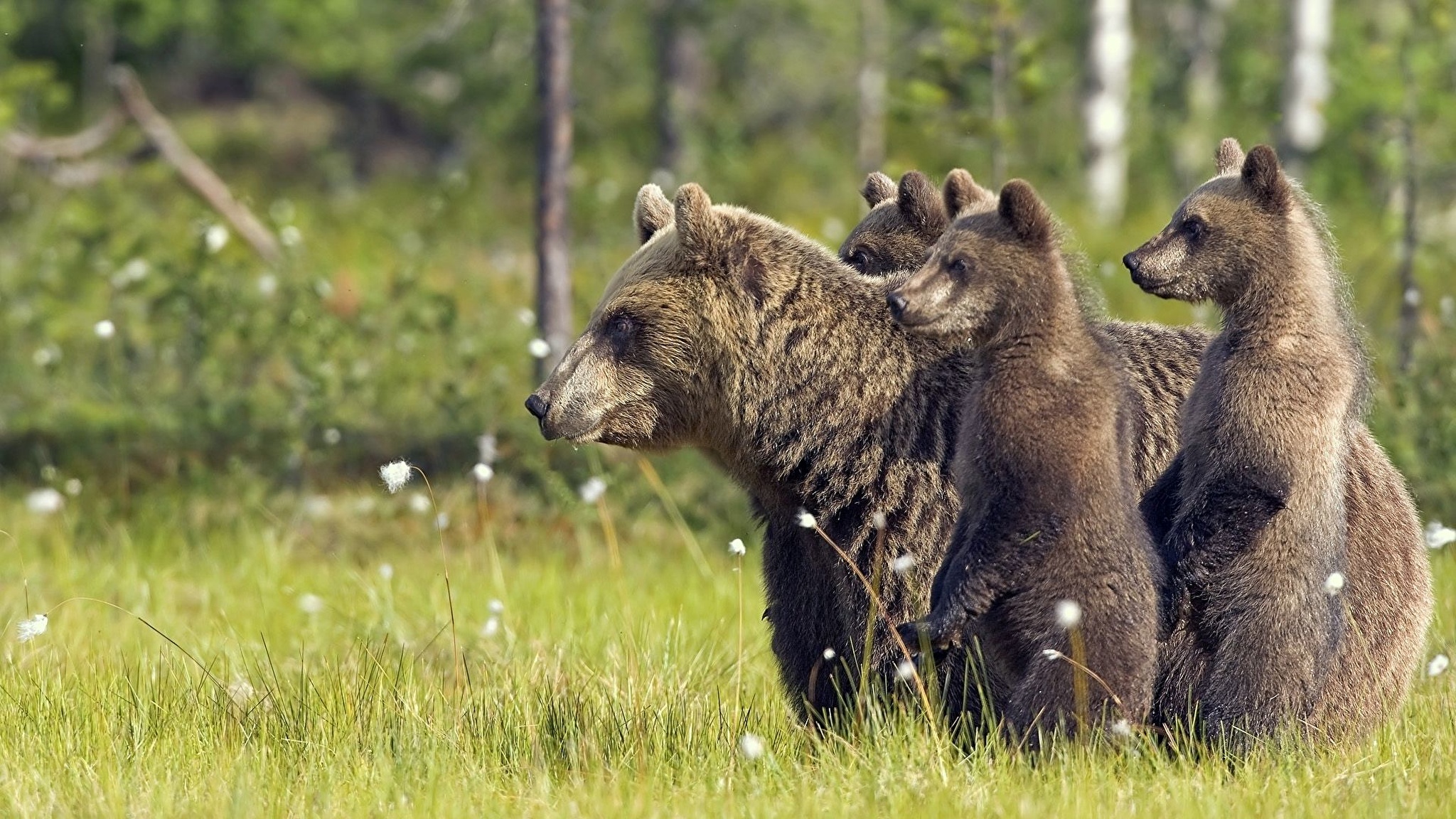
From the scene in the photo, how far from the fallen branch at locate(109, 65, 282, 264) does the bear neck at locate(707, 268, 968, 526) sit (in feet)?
24.5

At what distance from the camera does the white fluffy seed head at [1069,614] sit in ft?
12.9

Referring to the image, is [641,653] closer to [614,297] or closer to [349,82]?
[614,297]

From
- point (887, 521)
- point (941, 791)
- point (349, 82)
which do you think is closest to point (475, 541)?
point (887, 521)

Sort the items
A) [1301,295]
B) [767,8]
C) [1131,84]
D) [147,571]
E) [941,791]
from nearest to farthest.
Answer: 1. [941,791]
2. [1301,295]
3. [147,571]
4. [767,8]
5. [1131,84]

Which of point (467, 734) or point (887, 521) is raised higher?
point (887, 521)

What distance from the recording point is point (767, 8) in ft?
62.2

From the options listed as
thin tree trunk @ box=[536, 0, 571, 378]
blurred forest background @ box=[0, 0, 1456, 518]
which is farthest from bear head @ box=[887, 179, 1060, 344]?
thin tree trunk @ box=[536, 0, 571, 378]

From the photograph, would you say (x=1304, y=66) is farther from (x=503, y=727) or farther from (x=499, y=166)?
(x=503, y=727)

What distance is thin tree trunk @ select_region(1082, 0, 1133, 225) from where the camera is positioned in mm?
17047

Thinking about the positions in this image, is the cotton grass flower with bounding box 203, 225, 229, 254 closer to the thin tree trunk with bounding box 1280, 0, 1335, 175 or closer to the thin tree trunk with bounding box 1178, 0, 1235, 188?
the thin tree trunk with bounding box 1178, 0, 1235, 188

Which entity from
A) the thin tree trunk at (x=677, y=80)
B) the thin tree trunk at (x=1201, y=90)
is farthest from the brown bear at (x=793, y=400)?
the thin tree trunk at (x=1201, y=90)

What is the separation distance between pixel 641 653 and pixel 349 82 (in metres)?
28.1

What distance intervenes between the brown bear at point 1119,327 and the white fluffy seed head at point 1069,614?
869mm

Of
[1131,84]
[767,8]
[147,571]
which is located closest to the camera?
[147,571]
